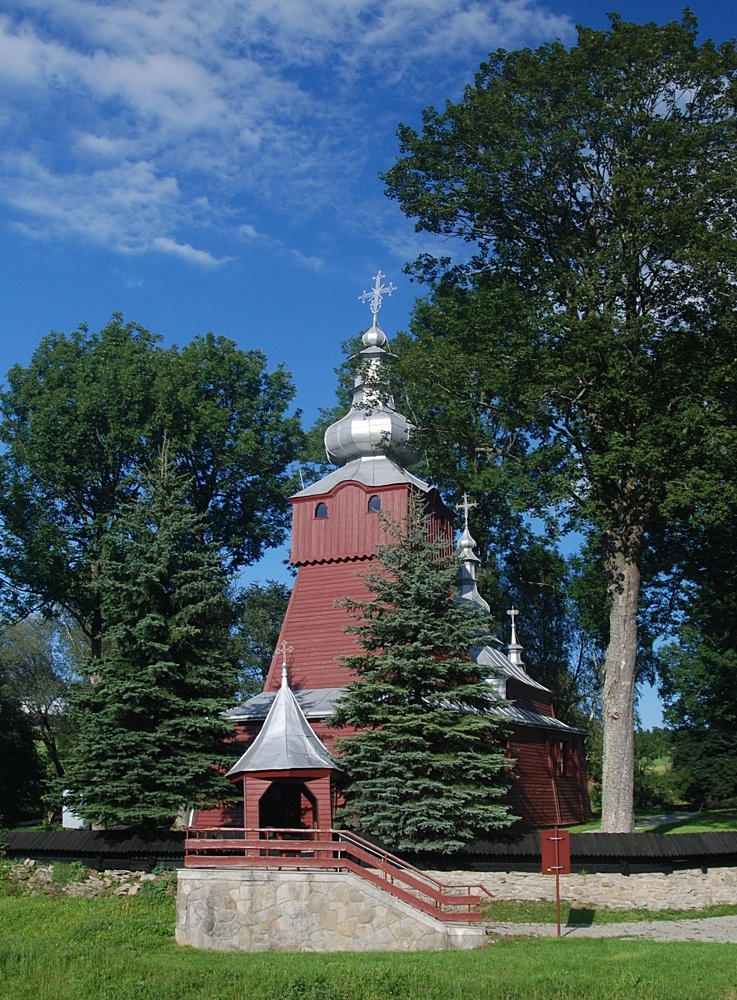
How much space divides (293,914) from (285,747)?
4380 mm

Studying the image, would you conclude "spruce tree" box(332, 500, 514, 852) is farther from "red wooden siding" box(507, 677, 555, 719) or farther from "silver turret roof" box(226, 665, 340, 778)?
"red wooden siding" box(507, 677, 555, 719)

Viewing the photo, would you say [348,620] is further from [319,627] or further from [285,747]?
[285,747]

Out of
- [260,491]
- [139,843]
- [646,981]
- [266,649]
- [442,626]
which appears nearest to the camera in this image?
[646,981]

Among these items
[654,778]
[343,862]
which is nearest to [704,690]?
[654,778]

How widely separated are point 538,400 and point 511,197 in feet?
16.6

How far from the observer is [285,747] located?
19625mm

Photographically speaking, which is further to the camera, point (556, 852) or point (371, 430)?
point (371, 430)

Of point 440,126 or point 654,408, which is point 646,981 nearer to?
point 654,408

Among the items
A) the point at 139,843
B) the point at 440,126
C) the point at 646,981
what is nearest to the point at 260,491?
the point at 440,126

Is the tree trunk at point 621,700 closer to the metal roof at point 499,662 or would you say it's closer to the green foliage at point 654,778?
the metal roof at point 499,662

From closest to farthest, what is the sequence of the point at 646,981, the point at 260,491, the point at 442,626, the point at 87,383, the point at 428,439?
the point at 646,981, the point at 442,626, the point at 428,439, the point at 87,383, the point at 260,491

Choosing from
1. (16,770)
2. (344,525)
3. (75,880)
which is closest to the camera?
(75,880)

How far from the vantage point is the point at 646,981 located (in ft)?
36.9

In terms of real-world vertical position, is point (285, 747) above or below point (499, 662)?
below
